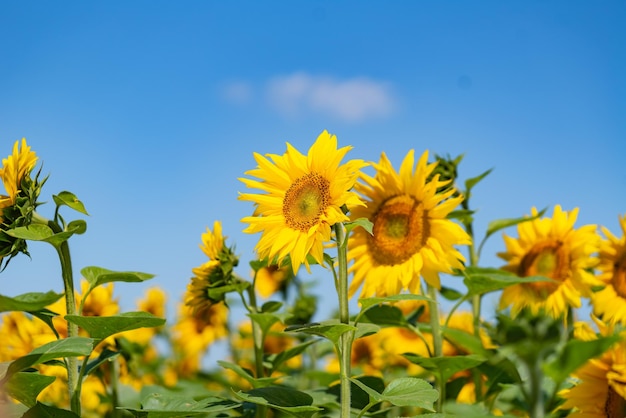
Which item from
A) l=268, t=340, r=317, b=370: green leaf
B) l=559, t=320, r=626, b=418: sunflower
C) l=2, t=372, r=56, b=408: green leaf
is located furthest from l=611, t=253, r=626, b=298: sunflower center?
l=2, t=372, r=56, b=408: green leaf

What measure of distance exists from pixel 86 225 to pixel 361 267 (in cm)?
103

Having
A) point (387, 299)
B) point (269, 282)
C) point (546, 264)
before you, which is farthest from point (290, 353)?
point (269, 282)

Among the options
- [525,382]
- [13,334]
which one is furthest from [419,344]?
[13,334]

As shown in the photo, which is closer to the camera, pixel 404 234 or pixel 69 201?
pixel 69 201

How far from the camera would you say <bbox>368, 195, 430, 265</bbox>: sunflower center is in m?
2.74

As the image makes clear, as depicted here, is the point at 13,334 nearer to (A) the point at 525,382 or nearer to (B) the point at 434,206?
(B) the point at 434,206

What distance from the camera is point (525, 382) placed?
8.84 feet

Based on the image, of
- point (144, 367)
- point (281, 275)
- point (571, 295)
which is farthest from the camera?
point (144, 367)

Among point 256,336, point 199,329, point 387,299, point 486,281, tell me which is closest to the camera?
point 387,299

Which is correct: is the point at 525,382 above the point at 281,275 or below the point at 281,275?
below

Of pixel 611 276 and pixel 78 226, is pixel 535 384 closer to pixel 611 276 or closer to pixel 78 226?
pixel 78 226

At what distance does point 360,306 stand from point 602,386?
72cm

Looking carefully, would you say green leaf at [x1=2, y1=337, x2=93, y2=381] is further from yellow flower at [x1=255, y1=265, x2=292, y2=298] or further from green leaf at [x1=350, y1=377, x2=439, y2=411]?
yellow flower at [x1=255, y1=265, x2=292, y2=298]

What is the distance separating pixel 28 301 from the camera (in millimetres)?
2154
